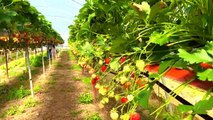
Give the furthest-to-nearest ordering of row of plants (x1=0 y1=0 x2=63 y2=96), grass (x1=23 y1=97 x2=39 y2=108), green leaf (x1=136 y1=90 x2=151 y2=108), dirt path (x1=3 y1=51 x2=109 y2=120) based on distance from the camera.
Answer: grass (x1=23 y1=97 x2=39 y2=108), dirt path (x1=3 y1=51 x2=109 y2=120), row of plants (x1=0 y1=0 x2=63 y2=96), green leaf (x1=136 y1=90 x2=151 y2=108)

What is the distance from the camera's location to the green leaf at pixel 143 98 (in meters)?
0.99

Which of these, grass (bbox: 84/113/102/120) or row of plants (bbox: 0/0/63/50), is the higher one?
row of plants (bbox: 0/0/63/50)

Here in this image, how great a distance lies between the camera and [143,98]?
3.31 ft

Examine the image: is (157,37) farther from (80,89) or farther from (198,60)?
(80,89)

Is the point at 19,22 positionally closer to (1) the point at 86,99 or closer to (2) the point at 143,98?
(2) the point at 143,98

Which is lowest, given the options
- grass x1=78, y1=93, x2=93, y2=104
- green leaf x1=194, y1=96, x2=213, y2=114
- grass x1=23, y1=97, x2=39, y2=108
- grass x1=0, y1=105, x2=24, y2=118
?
grass x1=0, y1=105, x2=24, y2=118

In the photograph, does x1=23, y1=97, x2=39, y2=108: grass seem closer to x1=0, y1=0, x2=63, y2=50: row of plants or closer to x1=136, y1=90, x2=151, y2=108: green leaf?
x1=0, y1=0, x2=63, y2=50: row of plants

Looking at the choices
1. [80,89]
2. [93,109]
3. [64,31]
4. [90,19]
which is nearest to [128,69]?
[90,19]

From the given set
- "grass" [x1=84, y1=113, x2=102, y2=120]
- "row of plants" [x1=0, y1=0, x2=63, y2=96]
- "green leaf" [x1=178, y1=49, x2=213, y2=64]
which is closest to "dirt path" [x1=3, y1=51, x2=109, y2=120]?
"grass" [x1=84, y1=113, x2=102, y2=120]

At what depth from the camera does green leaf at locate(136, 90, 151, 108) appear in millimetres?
985

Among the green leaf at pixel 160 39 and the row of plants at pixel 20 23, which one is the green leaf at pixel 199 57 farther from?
the row of plants at pixel 20 23

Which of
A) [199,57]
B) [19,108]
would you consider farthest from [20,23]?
[19,108]

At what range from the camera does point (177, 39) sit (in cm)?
108

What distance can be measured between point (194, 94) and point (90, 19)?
2301 mm
